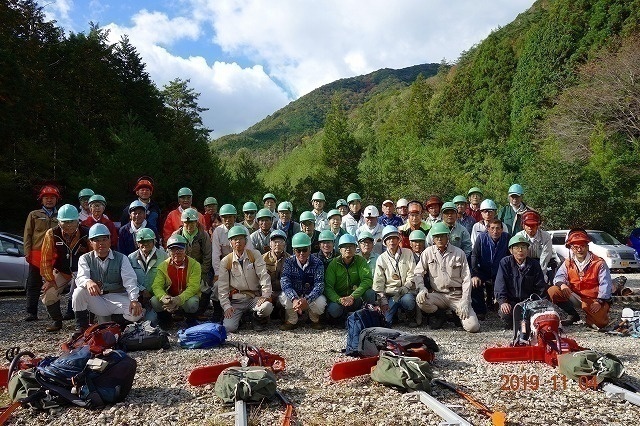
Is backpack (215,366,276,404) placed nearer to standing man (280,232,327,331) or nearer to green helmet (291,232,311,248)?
standing man (280,232,327,331)

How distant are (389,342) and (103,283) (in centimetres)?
389

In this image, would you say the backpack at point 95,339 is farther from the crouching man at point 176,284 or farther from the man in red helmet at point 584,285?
the man in red helmet at point 584,285

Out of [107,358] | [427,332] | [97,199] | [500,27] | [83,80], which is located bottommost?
[427,332]

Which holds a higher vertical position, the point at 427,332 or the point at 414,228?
the point at 414,228

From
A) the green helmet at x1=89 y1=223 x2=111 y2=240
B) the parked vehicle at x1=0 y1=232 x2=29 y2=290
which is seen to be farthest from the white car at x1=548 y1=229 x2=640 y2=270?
the parked vehicle at x1=0 y1=232 x2=29 y2=290

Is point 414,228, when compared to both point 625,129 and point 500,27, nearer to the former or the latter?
point 625,129

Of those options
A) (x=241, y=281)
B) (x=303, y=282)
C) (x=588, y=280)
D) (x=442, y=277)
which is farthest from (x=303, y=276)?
(x=588, y=280)

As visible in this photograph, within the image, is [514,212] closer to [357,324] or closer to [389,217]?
[389,217]

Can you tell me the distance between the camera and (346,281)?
24.9ft

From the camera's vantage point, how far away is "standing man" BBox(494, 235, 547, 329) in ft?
23.5

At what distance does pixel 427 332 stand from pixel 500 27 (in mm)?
52657

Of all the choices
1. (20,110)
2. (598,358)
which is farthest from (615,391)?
(20,110)

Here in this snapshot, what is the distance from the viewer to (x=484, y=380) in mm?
4805

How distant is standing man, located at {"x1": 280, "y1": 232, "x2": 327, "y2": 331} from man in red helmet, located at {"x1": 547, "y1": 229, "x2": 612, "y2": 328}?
3379mm
